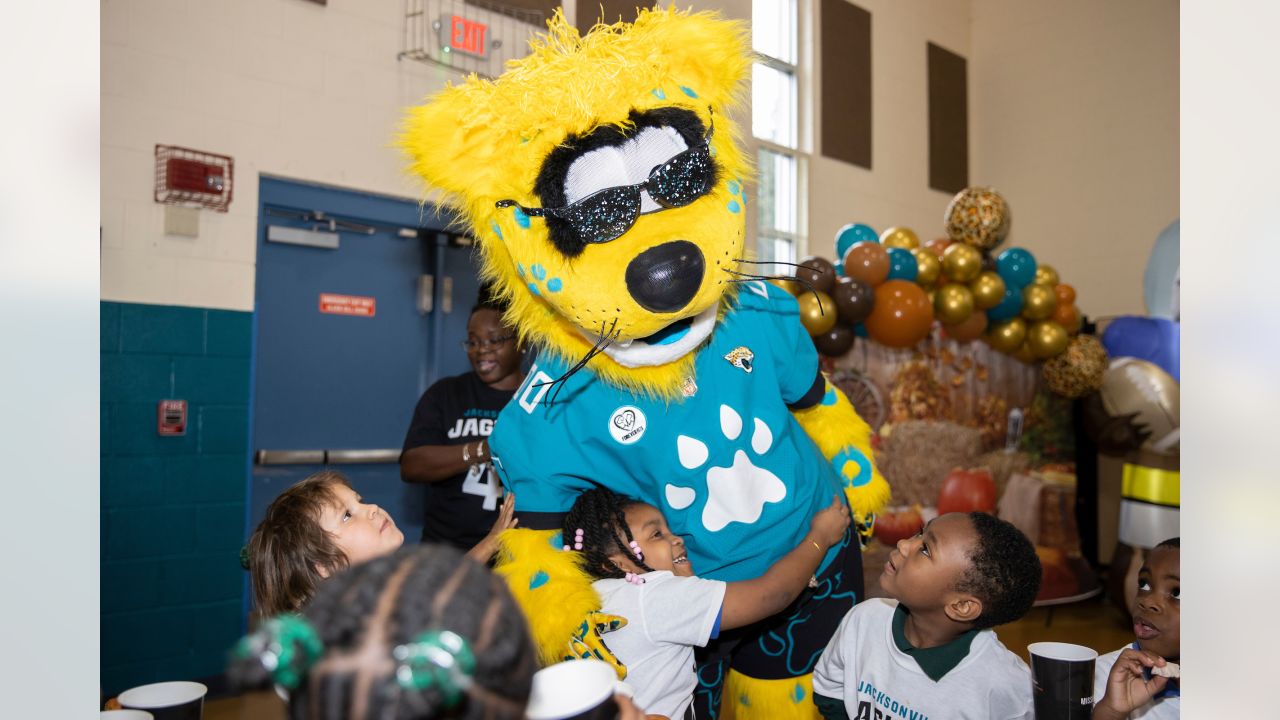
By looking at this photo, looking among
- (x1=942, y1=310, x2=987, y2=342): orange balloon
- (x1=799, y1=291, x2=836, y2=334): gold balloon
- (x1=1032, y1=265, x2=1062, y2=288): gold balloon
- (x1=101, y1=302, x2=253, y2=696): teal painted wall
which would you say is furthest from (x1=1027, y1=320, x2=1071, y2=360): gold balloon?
(x1=101, y1=302, x2=253, y2=696): teal painted wall

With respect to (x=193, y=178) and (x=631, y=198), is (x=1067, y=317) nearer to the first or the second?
(x=193, y=178)

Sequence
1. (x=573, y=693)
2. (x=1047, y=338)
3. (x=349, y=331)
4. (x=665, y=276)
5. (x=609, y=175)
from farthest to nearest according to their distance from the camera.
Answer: (x=1047, y=338)
(x=349, y=331)
(x=609, y=175)
(x=665, y=276)
(x=573, y=693)

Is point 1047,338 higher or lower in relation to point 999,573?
higher

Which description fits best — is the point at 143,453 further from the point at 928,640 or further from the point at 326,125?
the point at 928,640

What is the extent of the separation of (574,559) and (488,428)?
1.11 metres

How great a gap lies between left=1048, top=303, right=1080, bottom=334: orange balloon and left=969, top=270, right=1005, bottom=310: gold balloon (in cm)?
61

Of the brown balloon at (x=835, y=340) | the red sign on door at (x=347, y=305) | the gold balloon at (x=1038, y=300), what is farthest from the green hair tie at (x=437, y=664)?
the gold balloon at (x=1038, y=300)

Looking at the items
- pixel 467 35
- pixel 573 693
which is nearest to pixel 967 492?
pixel 467 35

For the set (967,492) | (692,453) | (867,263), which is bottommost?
(967,492)

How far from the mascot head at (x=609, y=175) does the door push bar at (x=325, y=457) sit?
260cm

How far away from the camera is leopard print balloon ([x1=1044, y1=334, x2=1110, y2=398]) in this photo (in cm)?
545

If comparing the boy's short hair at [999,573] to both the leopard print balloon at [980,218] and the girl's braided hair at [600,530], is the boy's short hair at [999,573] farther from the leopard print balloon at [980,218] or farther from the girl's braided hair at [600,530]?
the leopard print balloon at [980,218]

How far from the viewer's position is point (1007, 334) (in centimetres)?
539

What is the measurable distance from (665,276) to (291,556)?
622mm
